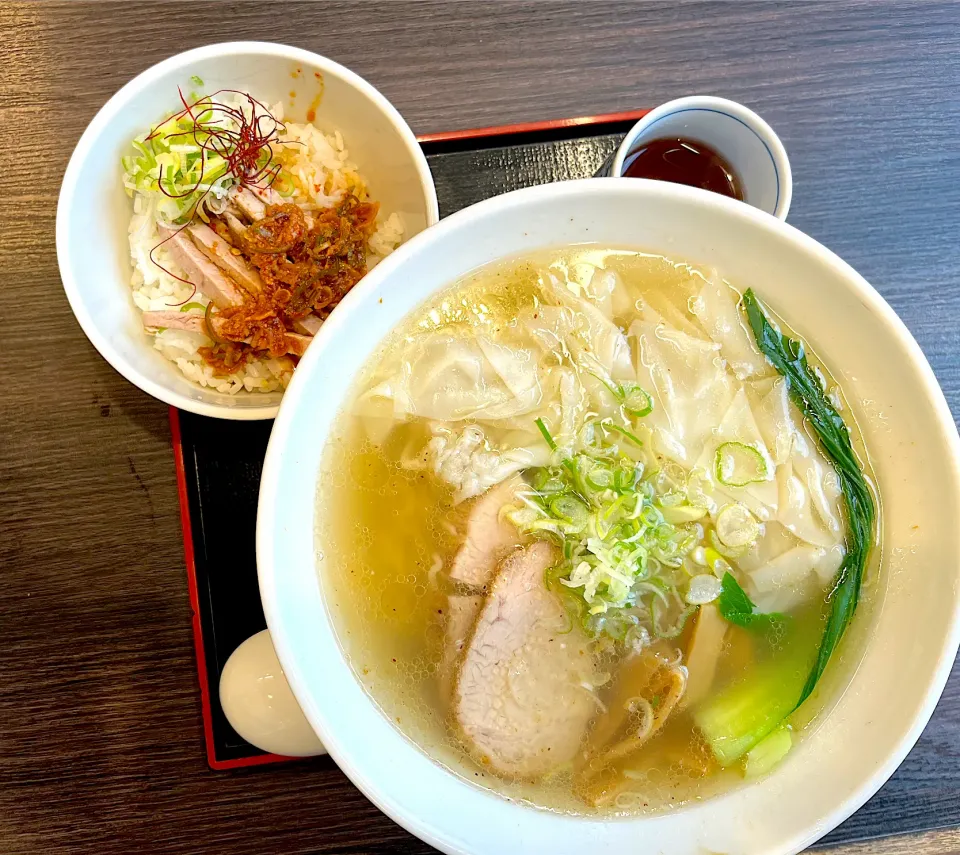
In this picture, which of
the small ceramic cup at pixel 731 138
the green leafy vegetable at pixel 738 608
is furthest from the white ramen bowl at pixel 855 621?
the small ceramic cup at pixel 731 138

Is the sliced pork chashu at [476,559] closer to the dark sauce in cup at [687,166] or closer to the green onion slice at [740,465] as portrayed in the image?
the green onion slice at [740,465]

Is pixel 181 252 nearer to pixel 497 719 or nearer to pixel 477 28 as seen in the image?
pixel 477 28

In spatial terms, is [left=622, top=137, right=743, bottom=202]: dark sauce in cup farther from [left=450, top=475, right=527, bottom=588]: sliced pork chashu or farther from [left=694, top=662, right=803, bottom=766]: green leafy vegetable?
[left=694, top=662, right=803, bottom=766]: green leafy vegetable

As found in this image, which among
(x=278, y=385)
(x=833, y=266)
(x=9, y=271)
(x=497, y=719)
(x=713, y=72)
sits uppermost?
(x=713, y=72)

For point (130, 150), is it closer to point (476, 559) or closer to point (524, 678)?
point (476, 559)

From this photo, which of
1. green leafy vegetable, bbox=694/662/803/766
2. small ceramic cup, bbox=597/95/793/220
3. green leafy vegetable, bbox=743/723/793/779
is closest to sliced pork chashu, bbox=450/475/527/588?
green leafy vegetable, bbox=694/662/803/766

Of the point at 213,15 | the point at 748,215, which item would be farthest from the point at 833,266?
the point at 213,15
